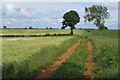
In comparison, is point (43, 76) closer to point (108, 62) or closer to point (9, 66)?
point (9, 66)

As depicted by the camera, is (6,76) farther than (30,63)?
No

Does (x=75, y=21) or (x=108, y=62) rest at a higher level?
(x=75, y=21)

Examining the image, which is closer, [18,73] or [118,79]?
[118,79]

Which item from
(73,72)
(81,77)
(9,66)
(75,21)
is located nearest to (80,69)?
(73,72)

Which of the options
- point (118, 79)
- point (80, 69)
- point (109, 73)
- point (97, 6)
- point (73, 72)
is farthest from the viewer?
point (97, 6)

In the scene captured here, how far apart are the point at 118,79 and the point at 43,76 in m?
3.55

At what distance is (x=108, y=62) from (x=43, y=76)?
486cm

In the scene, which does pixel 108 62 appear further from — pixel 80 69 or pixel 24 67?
pixel 24 67

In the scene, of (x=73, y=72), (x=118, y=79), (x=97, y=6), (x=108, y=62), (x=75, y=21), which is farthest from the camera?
(x=75, y=21)

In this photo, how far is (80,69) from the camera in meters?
12.7

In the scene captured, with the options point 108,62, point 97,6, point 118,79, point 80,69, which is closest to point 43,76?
point 80,69

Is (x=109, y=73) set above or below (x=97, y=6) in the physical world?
below

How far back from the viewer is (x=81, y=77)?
1054 cm

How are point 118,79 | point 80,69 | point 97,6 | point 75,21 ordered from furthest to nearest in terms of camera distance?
point 75,21 → point 97,6 → point 80,69 → point 118,79
